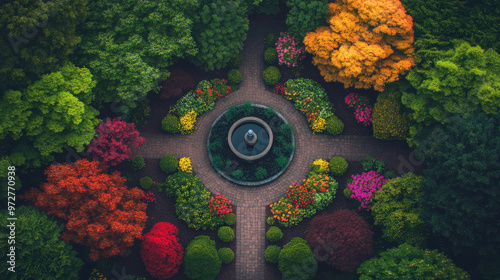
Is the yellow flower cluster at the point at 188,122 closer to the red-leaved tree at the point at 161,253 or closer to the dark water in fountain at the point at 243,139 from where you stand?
the dark water in fountain at the point at 243,139

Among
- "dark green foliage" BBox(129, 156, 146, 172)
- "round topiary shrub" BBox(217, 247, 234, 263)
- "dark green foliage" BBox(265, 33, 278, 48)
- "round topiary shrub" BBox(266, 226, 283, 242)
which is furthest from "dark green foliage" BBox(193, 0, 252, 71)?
"round topiary shrub" BBox(217, 247, 234, 263)

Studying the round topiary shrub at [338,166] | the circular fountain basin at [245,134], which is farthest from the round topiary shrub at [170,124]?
the round topiary shrub at [338,166]

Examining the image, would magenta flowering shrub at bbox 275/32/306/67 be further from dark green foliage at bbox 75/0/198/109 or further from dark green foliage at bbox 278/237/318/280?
dark green foliage at bbox 278/237/318/280

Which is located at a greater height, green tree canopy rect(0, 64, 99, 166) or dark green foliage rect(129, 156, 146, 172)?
green tree canopy rect(0, 64, 99, 166)

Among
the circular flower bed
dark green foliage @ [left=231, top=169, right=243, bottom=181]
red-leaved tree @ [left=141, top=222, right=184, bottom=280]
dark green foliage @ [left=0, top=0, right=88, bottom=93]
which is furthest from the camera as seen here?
the circular flower bed

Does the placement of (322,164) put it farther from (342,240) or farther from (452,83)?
(452,83)

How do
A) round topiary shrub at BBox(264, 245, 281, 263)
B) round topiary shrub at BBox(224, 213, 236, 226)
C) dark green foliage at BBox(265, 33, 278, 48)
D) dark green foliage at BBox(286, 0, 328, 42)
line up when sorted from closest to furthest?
round topiary shrub at BBox(264, 245, 281, 263) < dark green foliage at BBox(286, 0, 328, 42) < round topiary shrub at BBox(224, 213, 236, 226) < dark green foliage at BBox(265, 33, 278, 48)

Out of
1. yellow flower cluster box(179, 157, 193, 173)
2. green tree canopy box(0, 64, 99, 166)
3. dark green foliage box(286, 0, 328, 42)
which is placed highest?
dark green foliage box(286, 0, 328, 42)
